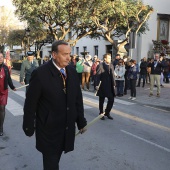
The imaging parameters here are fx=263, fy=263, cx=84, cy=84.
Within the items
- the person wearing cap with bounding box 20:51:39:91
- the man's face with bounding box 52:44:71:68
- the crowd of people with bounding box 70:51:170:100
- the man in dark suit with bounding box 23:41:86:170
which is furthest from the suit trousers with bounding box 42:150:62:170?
the crowd of people with bounding box 70:51:170:100

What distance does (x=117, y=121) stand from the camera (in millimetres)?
7254

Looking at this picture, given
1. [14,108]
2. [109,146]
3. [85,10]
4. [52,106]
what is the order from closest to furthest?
[52,106] < [109,146] < [14,108] < [85,10]

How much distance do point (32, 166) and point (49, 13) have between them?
52.8 feet

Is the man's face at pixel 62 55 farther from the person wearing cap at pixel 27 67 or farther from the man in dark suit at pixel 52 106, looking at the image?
the person wearing cap at pixel 27 67

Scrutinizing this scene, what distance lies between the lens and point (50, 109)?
281 centimetres

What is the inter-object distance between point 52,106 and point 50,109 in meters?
0.04

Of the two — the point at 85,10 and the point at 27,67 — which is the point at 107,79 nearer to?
the point at 27,67

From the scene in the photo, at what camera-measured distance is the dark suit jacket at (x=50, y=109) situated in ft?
9.12

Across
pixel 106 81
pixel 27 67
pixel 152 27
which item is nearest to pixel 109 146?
pixel 106 81

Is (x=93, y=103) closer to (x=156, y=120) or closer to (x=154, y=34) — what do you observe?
(x=156, y=120)

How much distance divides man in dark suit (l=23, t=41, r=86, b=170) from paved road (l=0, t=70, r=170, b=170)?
1380 mm

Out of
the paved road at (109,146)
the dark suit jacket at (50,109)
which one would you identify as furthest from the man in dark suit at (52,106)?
the paved road at (109,146)

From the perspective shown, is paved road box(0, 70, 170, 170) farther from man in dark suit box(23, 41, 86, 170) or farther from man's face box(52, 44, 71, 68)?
man's face box(52, 44, 71, 68)

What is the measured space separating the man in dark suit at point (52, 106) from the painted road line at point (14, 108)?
5.17 meters
